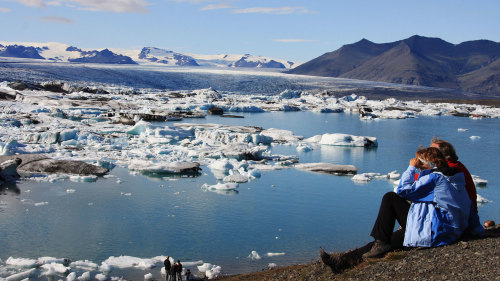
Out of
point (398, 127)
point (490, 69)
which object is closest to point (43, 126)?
point (398, 127)

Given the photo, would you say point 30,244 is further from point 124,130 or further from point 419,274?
point 124,130

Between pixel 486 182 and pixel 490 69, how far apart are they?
481 ft

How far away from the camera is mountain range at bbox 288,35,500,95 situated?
13888cm

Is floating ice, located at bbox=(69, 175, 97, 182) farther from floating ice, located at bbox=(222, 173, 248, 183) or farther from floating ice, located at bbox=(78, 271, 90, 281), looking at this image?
floating ice, located at bbox=(78, 271, 90, 281)

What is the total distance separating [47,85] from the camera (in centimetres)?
4691

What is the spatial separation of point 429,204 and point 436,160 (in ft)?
1.42

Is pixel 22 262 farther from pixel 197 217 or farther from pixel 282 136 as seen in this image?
pixel 282 136

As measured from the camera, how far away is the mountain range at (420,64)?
456 feet

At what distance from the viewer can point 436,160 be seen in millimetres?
4617

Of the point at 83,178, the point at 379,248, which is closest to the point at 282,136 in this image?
the point at 83,178

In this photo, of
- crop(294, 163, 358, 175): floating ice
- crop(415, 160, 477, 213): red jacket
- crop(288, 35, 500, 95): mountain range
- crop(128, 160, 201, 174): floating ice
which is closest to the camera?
crop(415, 160, 477, 213): red jacket

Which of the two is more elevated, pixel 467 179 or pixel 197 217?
pixel 467 179

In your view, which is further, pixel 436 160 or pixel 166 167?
Result: pixel 166 167

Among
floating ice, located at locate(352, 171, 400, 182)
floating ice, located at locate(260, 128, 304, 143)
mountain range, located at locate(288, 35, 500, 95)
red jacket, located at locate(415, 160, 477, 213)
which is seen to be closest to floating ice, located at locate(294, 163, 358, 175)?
floating ice, located at locate(352, 171, 400, 182)
